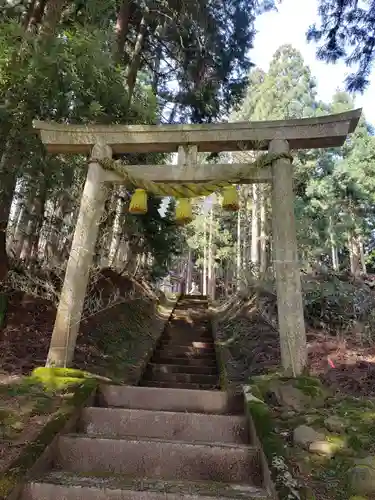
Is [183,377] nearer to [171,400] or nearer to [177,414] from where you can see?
[171,400]

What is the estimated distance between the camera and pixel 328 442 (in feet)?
10.4

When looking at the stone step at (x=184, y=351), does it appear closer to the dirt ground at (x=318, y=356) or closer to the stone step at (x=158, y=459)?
the dirt ground at (x=318, y=356)

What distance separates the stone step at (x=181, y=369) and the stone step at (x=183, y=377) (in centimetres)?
8

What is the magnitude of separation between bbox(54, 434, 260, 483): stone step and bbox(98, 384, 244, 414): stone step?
3.29 ft

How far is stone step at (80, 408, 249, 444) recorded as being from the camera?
12.1ft

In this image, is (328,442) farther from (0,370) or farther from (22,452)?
(0,370)

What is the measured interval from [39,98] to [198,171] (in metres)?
2.63

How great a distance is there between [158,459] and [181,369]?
407cm

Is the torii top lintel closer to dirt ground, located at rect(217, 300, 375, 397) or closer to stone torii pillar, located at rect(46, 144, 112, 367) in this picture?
stone torii pillar, located at rect(46, 144, 112, 367)

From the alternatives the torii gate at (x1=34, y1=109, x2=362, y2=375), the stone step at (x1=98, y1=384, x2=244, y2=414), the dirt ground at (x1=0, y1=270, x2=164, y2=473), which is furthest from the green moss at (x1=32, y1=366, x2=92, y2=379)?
the stone step at (x1=98, y1=384, x2=244, y2=414)

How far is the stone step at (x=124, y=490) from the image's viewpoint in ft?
8.45

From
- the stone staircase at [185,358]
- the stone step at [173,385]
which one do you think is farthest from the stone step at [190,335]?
the stone step at [173,385]

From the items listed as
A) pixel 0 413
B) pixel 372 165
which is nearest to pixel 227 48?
pixel 0 413

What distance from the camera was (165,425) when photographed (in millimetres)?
3758
